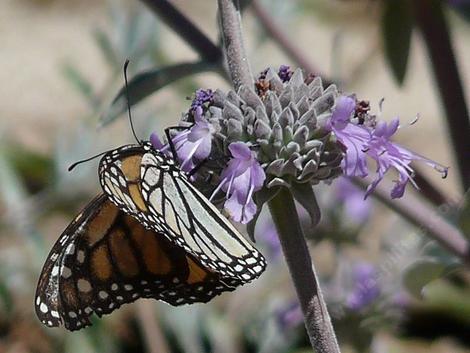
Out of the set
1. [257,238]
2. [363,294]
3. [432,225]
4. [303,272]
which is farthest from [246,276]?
[257,238]

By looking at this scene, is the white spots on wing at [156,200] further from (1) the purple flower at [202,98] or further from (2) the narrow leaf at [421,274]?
(2) the narrow leaf at [421,274]

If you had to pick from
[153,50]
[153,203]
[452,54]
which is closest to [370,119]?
[153,203]

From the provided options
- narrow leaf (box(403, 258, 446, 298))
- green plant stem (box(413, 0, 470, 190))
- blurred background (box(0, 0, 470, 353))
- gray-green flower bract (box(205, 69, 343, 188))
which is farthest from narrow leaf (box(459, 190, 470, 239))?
green plant stem (box(413, 0, 470, 190))

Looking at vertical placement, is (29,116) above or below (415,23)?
below

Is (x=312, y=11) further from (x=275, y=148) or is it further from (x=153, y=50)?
(x=275, y=148)

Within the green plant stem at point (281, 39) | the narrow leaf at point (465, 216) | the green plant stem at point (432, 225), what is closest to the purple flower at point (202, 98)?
the narrow leaf at point (465, 216)
